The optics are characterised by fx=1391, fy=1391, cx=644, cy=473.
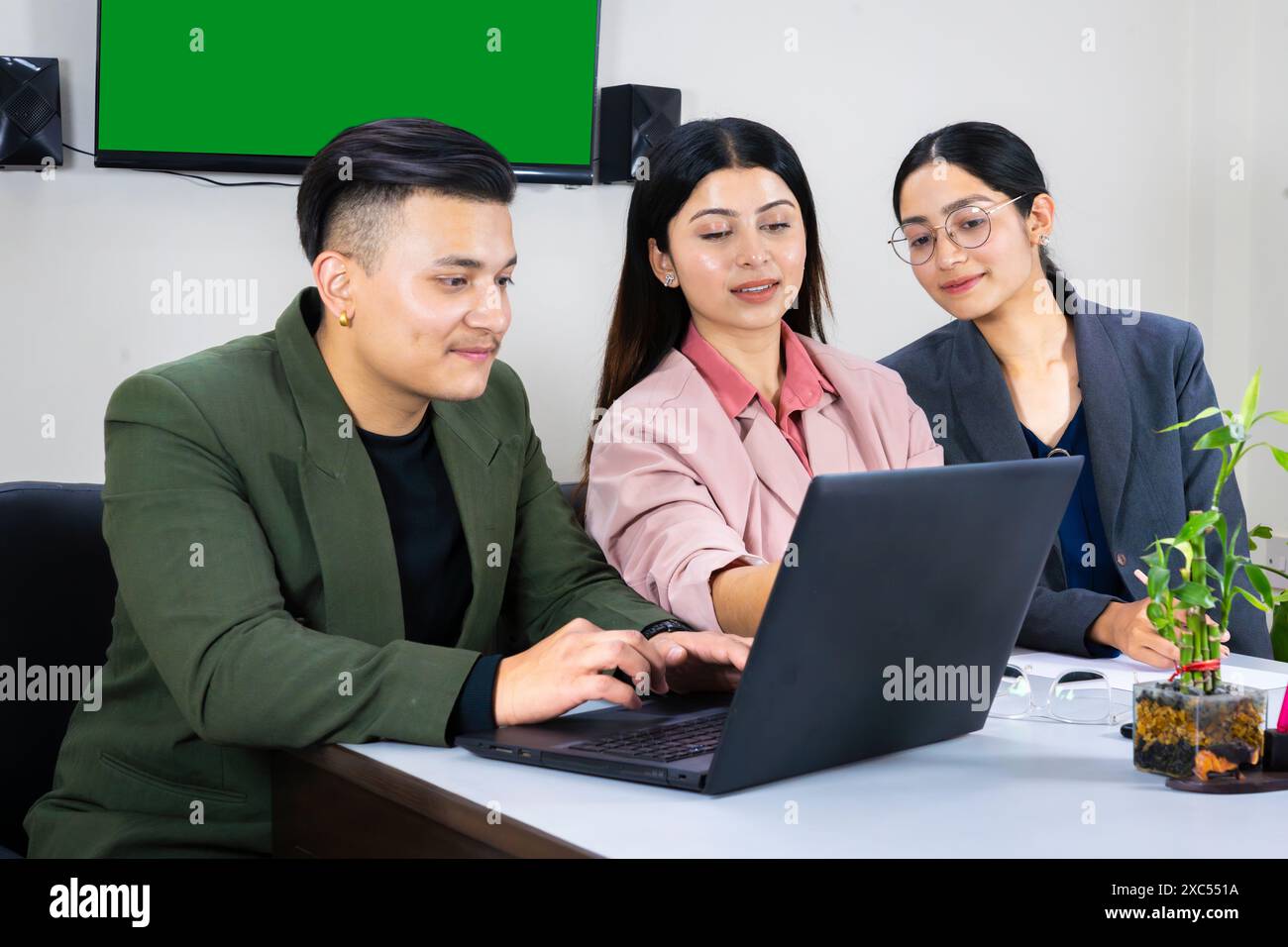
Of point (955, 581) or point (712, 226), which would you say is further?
point (712, 226)

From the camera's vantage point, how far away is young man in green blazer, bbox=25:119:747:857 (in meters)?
1.27

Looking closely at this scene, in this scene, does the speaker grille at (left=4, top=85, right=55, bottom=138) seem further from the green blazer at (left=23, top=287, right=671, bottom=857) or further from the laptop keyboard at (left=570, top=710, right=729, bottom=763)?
the laptop keyboard at (left=570, top=710, right=729, bottom=763)

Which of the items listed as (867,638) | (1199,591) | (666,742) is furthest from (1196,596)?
(666,742)

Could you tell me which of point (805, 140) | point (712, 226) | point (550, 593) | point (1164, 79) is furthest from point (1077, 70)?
point (550, 593)

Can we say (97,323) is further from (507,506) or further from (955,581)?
(955,581)

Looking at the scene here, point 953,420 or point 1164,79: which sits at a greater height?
point 1164,79

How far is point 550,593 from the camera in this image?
175 centimetres

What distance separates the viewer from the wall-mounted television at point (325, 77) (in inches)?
89.2

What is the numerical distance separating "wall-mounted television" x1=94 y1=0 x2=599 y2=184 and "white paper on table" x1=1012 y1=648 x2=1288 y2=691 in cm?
138

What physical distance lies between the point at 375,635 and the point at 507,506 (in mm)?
261

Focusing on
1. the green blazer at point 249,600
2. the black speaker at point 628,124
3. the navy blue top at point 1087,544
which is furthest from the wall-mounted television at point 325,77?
the navy blue top at point 1087,544

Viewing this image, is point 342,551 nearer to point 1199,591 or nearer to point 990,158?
point 1199,591

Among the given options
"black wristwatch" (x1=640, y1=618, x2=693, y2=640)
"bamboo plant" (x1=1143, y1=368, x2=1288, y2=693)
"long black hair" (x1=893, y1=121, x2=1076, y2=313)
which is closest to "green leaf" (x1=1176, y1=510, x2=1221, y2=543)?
"bamboo plant" (x1=1143, y1=368, x2=1288, y2=693)

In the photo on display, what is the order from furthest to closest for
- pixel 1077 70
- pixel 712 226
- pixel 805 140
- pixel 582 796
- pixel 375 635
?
pixel 1077 70, pixel 805 140, pixel 712 226, pixel 375 635, pixel 582 796
